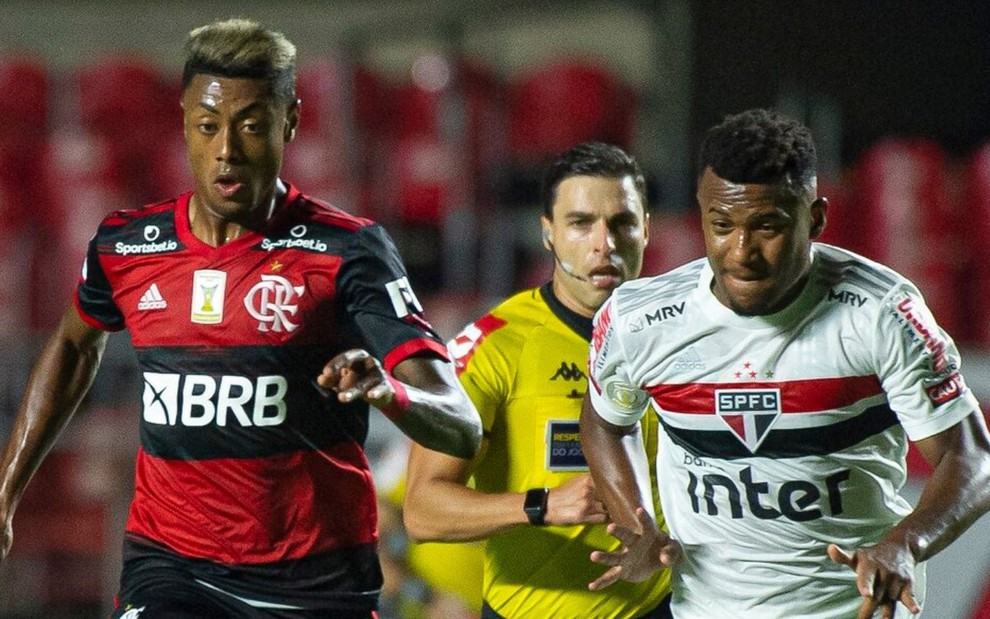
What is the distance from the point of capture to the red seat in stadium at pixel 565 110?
1112 centimetres

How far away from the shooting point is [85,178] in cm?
1116

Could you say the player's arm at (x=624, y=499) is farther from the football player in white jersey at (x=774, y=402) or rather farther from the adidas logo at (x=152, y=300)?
the adidas logo at (x=152, y=300)

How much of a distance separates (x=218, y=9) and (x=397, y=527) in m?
7.56

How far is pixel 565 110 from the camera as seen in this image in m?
11.2

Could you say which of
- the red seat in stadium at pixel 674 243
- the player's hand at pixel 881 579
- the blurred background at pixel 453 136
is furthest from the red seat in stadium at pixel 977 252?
the player's hand at pixel 881 579

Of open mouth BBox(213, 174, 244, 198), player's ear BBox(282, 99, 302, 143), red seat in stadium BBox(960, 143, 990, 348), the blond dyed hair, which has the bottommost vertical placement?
red seat in stadium BBox(960, 143, 990, 348)

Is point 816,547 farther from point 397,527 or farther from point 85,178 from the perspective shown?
point 85,178

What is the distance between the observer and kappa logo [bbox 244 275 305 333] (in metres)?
3.85

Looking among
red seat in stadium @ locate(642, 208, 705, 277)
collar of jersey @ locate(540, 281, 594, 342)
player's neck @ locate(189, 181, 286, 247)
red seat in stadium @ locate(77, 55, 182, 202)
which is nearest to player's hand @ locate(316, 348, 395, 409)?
player's neck @ locate(189, 181, 286, 247)

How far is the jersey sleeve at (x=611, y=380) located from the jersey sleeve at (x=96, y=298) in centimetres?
130

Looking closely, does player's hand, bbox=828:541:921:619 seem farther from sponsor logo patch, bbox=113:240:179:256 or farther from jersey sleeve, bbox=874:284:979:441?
sponsor logo patch, bbox=113:240:179:256

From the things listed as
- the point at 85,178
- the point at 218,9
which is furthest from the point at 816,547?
the point at 218,9

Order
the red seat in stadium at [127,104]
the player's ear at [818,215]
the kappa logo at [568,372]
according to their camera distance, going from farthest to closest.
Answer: the red seat in stadium at [127,104] → the kappa logo at [568,372] → the player's ear at [818,215]

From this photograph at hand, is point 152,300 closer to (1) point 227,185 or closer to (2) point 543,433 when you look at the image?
(1) point 227,185
